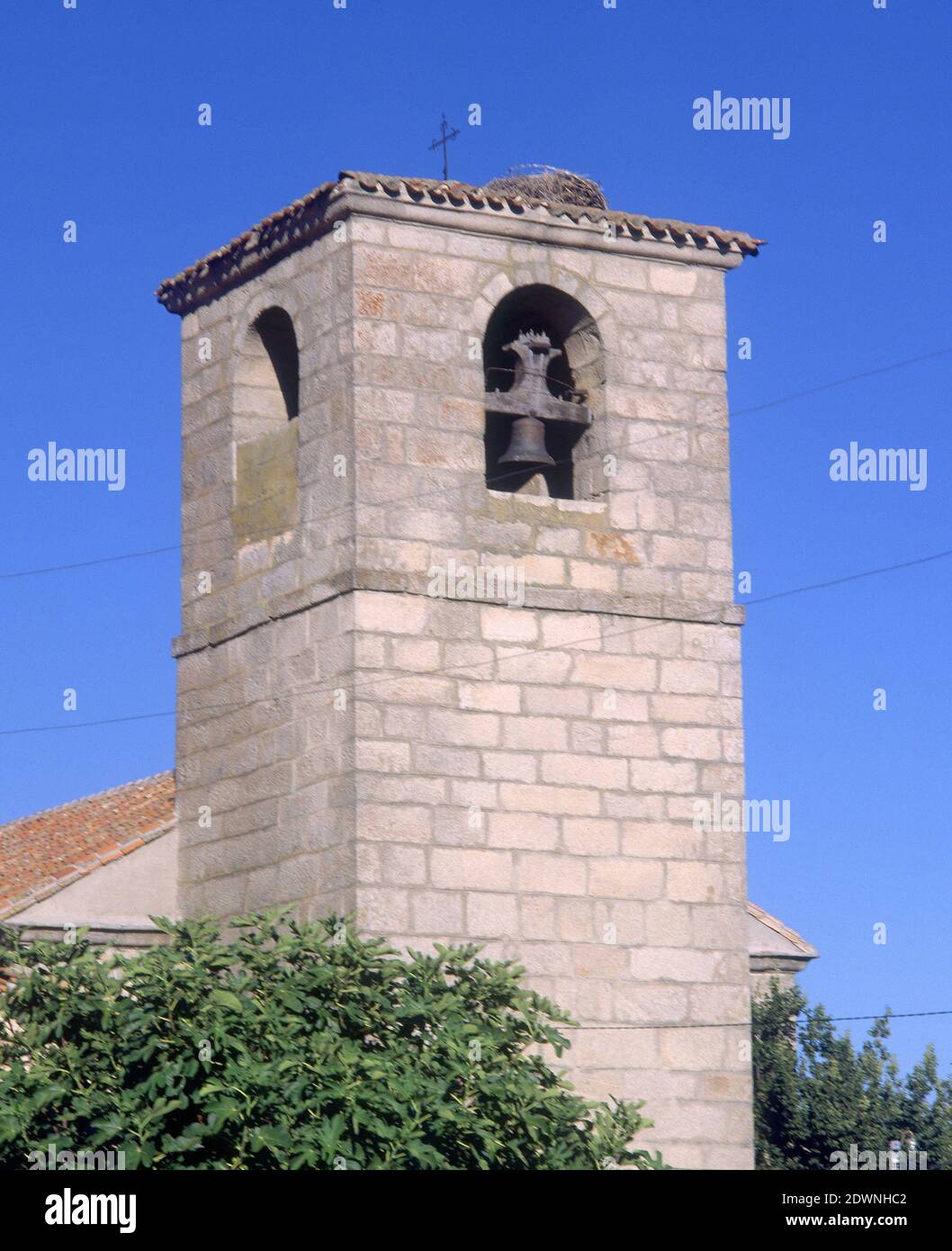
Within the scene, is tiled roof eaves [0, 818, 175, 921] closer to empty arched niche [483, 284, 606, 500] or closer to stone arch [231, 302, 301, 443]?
stone arch [231, 302, 301, 443]

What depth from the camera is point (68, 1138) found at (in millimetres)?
13273

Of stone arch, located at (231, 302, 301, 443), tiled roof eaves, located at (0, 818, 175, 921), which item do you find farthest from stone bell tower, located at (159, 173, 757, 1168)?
tiled roof eaves, located at (0, 818, 175, 921)

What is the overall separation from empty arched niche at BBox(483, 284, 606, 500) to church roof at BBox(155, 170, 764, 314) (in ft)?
2.03

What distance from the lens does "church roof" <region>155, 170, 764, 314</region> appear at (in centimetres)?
1625

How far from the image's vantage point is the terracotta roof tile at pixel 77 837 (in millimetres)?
17016

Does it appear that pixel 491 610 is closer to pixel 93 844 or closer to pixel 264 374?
pixel 264 374

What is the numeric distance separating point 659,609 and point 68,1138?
18.4 feet

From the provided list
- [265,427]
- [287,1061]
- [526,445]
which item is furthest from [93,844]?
[287,1061]

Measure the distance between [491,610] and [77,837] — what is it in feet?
14.0

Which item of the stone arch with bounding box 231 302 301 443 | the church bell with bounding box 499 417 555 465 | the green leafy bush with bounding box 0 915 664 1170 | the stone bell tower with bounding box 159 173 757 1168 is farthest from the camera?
the stone arch with bounding box 231 302 301 443
